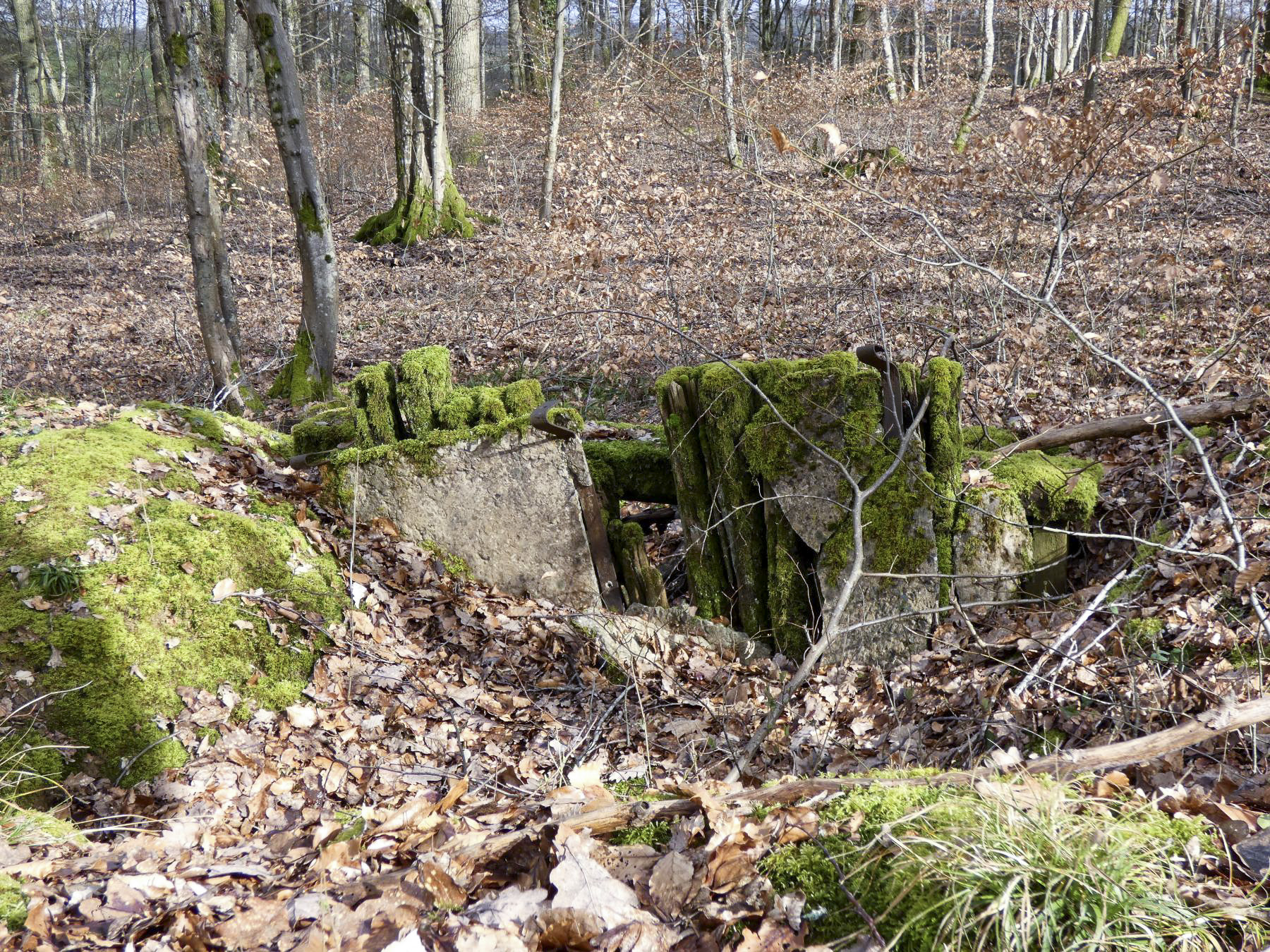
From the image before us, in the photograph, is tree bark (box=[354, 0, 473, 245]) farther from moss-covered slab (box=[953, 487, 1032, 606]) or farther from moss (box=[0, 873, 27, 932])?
moss (box=[0, 873, 27, 932])

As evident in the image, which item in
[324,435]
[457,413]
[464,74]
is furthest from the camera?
[464,74]

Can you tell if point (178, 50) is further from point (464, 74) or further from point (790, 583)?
point (464, 74)

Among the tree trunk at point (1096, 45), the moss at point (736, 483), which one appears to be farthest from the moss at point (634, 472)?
the tree trunk at point (1096, 45)

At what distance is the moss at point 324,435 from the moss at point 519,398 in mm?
1216

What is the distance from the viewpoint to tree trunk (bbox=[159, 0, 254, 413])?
7324 mm

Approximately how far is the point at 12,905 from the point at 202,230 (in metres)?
7.15

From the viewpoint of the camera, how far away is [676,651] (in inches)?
196

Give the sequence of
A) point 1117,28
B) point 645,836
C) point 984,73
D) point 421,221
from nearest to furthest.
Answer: point 645,836
point 421,221
point 984,73
point 1117,28

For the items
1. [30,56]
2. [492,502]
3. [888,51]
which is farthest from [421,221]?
[30,56]

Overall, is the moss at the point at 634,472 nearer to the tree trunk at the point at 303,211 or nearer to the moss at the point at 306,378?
the moss at the point at 306,378

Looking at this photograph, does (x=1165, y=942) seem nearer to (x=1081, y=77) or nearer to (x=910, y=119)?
(x=1081, y=77)

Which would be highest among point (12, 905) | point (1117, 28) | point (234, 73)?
point (1117, 28)

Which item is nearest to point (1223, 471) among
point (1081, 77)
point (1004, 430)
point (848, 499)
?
point (1004, 430)

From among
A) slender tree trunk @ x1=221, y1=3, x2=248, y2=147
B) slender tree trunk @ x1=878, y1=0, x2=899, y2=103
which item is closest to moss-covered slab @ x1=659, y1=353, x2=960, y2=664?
slender tree trunk @ x1=221, y1=3, x2=248, y2=147
